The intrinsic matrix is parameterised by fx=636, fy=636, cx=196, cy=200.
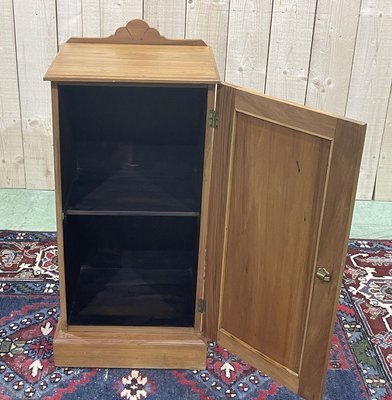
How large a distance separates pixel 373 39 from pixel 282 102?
→ 1.48 metres

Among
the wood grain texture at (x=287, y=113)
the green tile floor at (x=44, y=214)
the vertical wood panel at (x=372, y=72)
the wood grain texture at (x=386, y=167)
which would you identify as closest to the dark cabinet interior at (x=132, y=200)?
the wood grain texture at (x=287, y=113)

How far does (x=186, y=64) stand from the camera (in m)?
1.92

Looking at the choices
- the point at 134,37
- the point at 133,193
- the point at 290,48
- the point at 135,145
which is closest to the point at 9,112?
the point at 135,145

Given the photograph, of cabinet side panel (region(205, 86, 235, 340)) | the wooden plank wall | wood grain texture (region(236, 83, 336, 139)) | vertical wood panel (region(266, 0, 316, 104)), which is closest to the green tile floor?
the wooden plank wall

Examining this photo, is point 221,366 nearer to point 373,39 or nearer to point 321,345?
point 321,345

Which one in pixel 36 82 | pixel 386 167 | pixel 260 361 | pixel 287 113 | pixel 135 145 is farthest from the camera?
pixel 386 167

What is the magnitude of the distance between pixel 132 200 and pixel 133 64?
43 centimetres

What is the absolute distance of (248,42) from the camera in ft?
9.55

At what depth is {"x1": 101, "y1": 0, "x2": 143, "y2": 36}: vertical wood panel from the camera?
283cm

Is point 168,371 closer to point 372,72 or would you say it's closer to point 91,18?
point 91,18

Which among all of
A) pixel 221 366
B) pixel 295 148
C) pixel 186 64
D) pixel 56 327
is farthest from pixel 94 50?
pixel 221 366

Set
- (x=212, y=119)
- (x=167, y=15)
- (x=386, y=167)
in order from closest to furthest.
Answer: (x=212, y=119) < (x=167, y=15) < (x=386, y=167)

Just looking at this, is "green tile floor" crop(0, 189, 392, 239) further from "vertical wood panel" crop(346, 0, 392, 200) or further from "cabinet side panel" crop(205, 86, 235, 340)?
"cabinet side panel" crop(205, 86, 235, 340)

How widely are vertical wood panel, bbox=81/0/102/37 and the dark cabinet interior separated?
0.78 m
